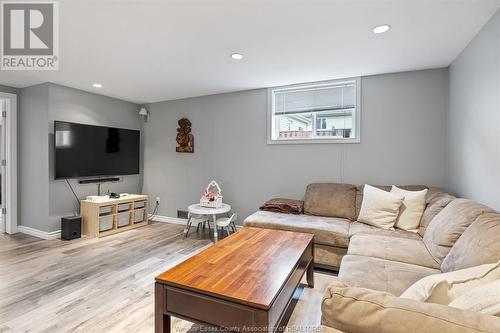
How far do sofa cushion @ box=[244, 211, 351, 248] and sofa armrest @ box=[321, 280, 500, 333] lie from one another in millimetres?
1892

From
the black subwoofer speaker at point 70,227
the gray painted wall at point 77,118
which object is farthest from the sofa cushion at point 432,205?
the gray painted wall at point 77,118

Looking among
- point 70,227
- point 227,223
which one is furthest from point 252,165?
point 70,227

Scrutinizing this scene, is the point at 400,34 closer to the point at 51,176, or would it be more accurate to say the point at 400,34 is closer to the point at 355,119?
the point at 355,119

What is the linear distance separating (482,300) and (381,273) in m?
0.90

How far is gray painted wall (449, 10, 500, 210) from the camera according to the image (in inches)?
77.3

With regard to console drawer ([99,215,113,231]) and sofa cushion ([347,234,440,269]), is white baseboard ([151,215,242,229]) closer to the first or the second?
console drawer ([99,215,113,231])

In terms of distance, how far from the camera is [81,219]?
386cm

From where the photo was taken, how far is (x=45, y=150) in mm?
3678

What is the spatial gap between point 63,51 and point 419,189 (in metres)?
4.20

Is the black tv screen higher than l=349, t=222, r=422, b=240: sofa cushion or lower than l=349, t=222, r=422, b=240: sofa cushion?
higher

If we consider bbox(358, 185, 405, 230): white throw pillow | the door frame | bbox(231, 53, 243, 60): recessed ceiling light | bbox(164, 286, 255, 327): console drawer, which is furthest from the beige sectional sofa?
the door frame

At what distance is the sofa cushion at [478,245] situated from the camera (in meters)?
1.32

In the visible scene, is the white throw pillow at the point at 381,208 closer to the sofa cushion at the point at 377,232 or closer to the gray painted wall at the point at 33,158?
the sofa cushion at the point at 377,232

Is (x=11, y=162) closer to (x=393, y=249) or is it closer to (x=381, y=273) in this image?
(x=381, y=273)
